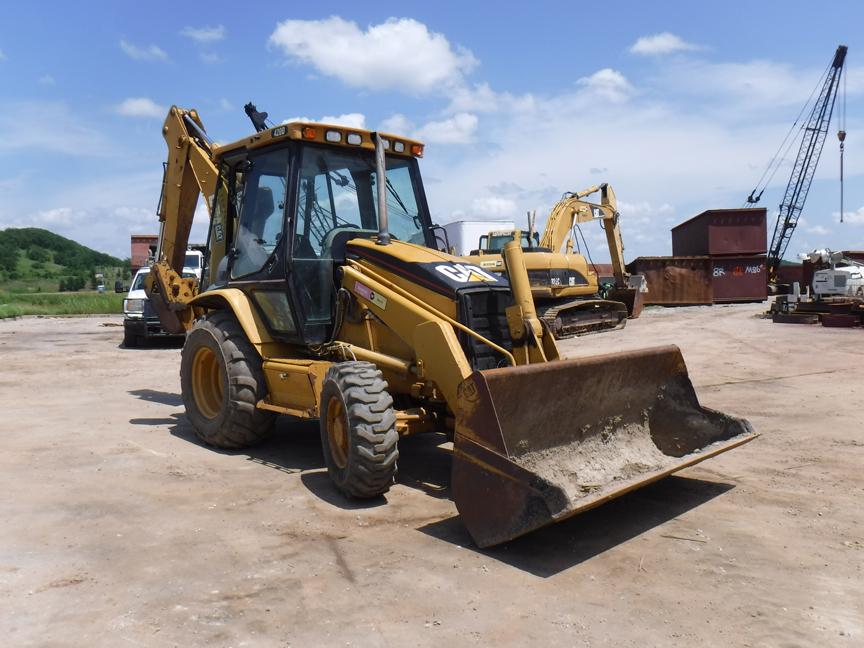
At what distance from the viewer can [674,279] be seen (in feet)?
95.2

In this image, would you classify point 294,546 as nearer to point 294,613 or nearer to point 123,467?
point 294,613

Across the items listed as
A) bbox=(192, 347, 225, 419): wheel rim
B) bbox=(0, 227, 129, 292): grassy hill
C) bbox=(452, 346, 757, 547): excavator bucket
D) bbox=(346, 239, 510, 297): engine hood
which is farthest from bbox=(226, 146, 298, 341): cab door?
bbox=(0, 227, 129, 292): grassy hill

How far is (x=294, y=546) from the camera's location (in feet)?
14.3

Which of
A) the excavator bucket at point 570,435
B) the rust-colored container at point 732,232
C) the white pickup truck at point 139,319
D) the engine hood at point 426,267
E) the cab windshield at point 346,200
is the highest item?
the rust-colored container at point 732,232

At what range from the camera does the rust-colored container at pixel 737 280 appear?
1177 inches

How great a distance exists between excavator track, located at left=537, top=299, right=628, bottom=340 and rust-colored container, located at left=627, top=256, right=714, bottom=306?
1128 cm

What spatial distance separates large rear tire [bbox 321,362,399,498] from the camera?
15.8 ft

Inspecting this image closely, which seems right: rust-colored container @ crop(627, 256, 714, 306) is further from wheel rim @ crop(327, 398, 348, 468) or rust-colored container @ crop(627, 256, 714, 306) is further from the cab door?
wheel rim @ crop(327, 398, 348, 468)

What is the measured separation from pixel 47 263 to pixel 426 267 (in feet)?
318

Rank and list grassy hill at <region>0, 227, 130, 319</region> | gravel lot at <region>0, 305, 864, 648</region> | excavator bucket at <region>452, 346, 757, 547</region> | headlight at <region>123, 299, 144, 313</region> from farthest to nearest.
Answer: grassy hill at <region>0, 227, 130, 319</region>
headlight at <region>123, 299, 144, 313</region>
excavator bucket at <region>452, 346, 757, 547</region>
gravel lot at <region>0, 305, 864, 648</region>

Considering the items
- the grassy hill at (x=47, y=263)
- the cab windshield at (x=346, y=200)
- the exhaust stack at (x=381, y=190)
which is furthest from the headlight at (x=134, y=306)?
the grassy hill at (x=47, y=263)

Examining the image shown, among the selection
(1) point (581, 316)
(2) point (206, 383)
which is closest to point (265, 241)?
(2) point (206, 383)

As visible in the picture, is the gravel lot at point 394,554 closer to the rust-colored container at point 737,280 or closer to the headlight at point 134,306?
the headlight at point 134,306

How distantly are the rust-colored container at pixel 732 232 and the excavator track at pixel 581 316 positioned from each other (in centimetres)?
1390
